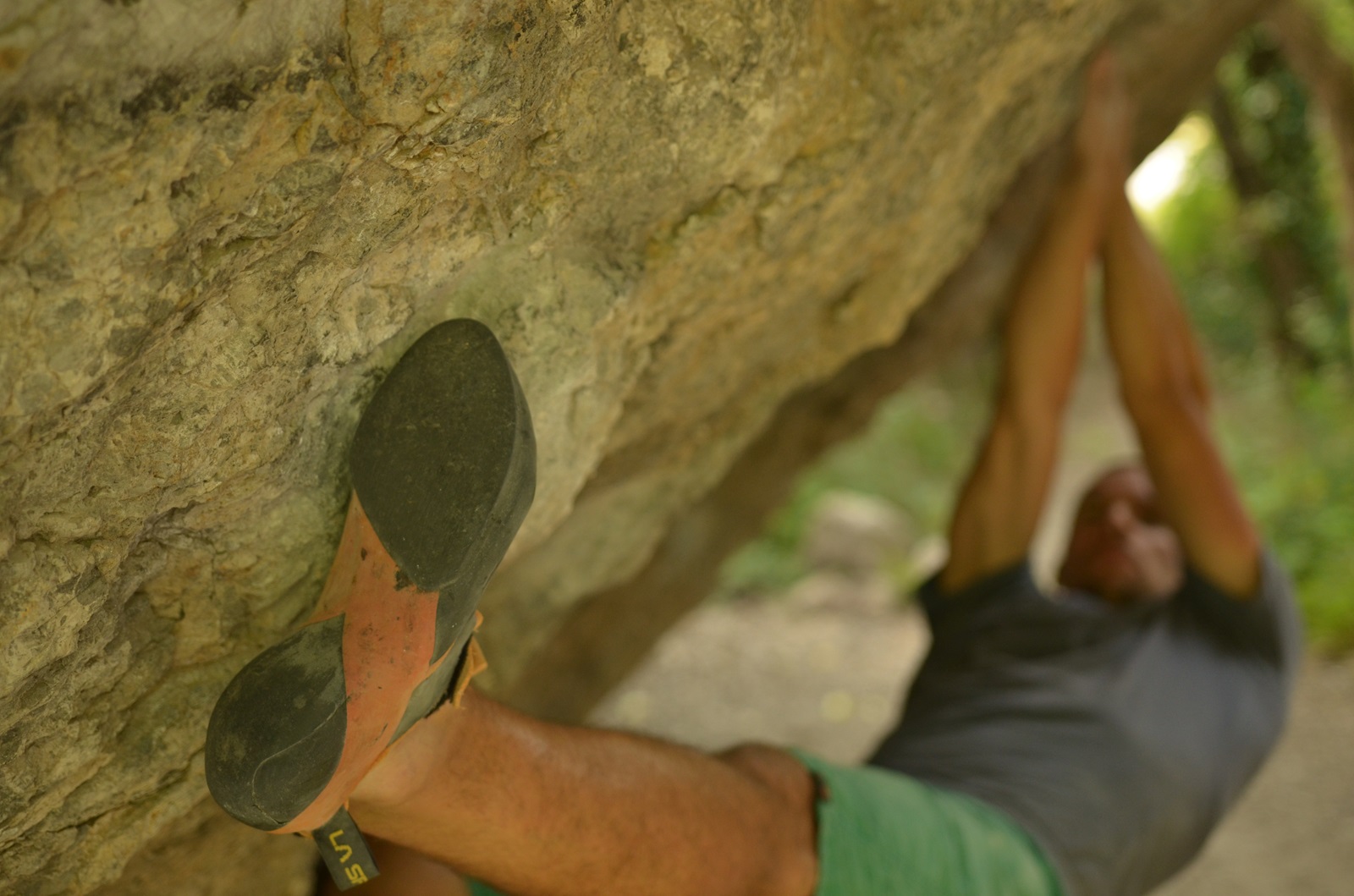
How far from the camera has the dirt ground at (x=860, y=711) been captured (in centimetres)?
300

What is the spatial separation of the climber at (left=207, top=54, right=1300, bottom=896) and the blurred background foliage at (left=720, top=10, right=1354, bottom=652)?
1553 millimetres

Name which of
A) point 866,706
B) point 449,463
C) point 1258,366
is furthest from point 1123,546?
point 1258,366

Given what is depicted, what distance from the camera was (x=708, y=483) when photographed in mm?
2172

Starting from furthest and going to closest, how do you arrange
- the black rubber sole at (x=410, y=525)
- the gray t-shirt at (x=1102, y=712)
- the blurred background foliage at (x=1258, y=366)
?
the blurred background foliage at (x=1258, y=366) → the gray t-shirt at (x=1102, y=712) → the black rubber sole at (x=410, y=525)

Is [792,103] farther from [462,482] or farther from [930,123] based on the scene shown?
[462,482]

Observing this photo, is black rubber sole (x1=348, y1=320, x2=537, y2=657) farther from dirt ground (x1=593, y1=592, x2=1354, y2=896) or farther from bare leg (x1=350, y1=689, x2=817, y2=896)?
dirt ground (x1=593, y1=592, x2=1354, y2=896)

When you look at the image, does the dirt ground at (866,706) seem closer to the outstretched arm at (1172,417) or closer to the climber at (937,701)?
the climber at (937,701)

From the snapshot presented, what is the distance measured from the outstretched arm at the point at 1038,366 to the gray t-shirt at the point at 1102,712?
10 cm

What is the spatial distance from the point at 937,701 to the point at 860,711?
2004mm

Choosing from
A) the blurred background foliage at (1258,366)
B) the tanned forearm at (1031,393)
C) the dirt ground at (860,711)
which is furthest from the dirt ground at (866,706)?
the tanned forearm at (1031,393)

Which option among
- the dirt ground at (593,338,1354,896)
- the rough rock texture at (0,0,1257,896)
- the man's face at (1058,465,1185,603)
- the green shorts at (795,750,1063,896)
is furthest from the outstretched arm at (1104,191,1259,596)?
the dirt ground at (593,338,1354,896)

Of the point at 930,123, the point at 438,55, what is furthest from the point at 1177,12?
the point at 438,55

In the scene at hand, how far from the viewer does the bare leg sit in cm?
117

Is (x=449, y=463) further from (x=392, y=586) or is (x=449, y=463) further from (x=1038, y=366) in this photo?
(x=1038, y=366)
